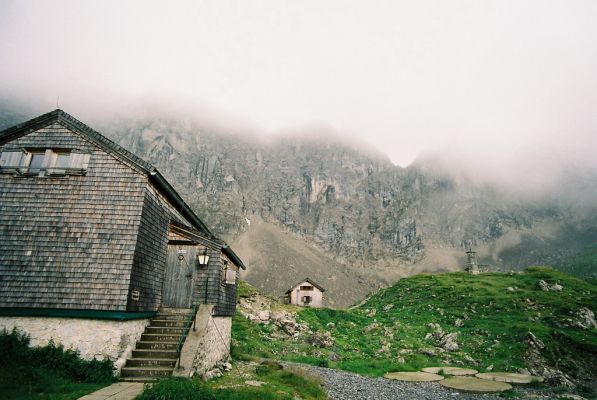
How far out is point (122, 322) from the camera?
39.3 ft

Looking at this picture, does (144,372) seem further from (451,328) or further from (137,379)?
(451,328)

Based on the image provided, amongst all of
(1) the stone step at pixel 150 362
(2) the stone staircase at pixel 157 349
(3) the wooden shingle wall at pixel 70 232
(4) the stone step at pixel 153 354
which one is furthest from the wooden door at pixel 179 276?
(1) the stone step at pixel 150 362

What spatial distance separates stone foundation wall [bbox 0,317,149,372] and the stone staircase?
0.48 metres

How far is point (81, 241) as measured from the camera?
1284 centimetres

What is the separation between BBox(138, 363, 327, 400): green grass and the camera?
8.53 meters

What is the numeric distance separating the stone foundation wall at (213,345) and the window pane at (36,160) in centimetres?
941

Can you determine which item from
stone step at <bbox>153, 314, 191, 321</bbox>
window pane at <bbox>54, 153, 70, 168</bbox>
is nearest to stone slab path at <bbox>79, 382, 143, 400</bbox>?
stone step at <bbox>153, 314, 191, 321</bbox>

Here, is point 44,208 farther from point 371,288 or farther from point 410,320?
point 371,288

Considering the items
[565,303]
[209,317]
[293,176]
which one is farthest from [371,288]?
[209,317]

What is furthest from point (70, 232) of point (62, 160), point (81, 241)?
point (62, 160)

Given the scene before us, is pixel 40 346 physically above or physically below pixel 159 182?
below

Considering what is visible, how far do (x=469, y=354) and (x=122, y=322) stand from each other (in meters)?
28.7

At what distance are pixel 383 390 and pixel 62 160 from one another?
692 inches

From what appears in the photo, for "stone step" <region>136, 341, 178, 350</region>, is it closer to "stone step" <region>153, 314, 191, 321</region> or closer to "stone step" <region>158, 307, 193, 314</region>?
"stone step" <region>153, 314, 191, 321</region>
